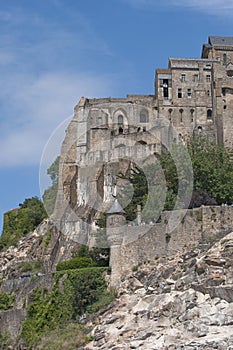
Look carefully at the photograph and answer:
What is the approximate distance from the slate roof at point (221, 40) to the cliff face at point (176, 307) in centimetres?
4132

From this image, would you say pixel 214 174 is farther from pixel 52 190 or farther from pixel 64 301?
pixel 52 190

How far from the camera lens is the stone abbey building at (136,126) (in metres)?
64.9

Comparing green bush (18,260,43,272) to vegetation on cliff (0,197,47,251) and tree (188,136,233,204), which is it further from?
tree (188,136,233,204)

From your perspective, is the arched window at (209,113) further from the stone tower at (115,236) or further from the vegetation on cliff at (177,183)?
the stone tower at (115,236)

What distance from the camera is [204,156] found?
187 ft

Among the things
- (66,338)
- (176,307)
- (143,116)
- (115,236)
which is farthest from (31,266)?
(143,116)

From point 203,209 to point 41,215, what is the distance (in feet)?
86.4

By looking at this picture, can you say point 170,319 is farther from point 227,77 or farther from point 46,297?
point 227,77

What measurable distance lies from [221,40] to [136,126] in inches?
521

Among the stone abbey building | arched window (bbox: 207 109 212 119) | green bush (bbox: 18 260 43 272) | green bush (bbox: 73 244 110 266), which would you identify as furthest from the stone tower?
arched window (bbox: 207 109 212 119)

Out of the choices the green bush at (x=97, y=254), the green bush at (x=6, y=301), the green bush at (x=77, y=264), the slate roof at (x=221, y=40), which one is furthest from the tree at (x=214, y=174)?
the slate roof at (x=221, y=40)

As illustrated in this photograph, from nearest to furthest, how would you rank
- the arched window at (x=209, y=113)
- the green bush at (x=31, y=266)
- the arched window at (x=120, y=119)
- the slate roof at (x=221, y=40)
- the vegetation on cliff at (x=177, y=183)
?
the vegetation on cliff at (x=177, y=183)
the green bush at (x=31, y=266)
the arched window at (x=209, y=113)
the arched window at (x=120, y=119)
the slate roof at (x=221, y=40)

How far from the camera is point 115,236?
48.3m

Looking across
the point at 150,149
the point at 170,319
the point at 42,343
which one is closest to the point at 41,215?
the point at 150,149
